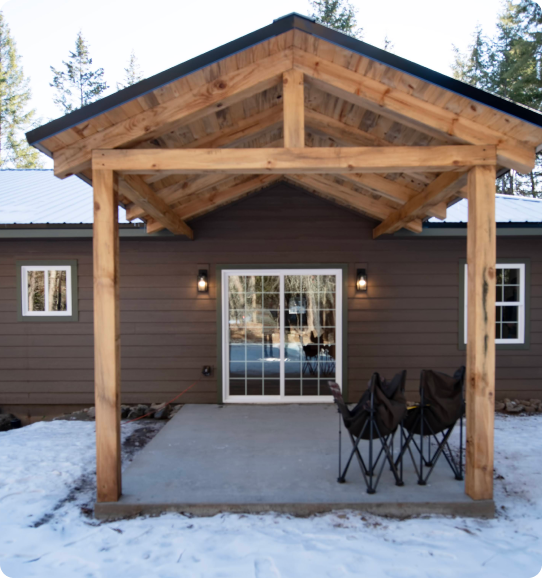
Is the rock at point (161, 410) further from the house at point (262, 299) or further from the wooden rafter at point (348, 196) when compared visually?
the wooden rafter at point (348, 196)

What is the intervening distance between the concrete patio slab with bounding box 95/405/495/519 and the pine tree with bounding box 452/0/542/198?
14.3 meters

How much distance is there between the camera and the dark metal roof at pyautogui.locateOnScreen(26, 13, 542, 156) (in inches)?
114

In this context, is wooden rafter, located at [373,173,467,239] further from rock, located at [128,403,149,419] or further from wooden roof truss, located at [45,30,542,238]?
rock, located at [128,403,149,419]

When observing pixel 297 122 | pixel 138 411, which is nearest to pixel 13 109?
pixel 138 411

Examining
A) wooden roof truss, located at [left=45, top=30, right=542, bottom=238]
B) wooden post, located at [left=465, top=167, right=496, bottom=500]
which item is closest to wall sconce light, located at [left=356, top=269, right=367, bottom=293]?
wooden roof truss, located at [left=45, top=30, right=542, bottom=238]

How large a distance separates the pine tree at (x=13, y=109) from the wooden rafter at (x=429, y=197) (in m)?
17.3

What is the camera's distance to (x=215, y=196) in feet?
17.4

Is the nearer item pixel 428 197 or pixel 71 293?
pixel 428 197

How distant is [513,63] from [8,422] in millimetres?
17662

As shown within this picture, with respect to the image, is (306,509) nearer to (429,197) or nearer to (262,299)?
(429,197)

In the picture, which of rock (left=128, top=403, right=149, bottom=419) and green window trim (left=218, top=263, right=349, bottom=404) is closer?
rock (left=128, top=403, right=149, bottom=419)

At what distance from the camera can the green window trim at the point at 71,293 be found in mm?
5992

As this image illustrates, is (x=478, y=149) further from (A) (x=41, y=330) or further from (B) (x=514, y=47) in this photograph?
(B) (x=514, y=47)

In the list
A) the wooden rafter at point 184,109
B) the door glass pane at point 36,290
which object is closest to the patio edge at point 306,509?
the wooden rafter at point 184,109
